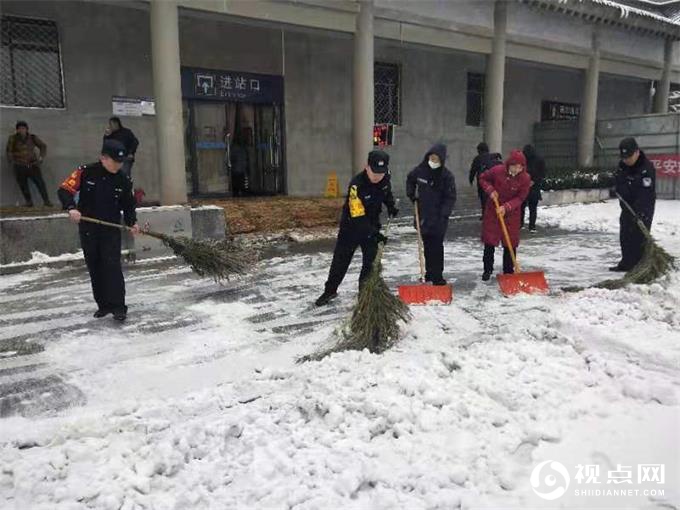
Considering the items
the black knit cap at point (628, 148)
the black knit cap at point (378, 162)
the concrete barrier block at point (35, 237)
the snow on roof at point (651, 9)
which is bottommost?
the concrete barrier block at point (35, 237)

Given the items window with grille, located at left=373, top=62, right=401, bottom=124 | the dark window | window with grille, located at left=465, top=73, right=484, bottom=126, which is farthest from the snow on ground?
the dark window

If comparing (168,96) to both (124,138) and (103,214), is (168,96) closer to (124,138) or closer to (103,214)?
(124,138)

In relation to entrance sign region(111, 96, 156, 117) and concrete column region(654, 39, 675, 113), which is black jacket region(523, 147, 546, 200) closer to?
entrance sign region(111, 96, 156, 117)

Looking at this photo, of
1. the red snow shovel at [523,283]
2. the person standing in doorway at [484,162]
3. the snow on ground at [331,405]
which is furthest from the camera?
the person standing in doorway at [484,162]

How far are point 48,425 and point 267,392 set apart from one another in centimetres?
125

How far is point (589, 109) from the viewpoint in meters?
16.2

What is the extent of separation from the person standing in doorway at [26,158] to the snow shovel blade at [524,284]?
7.66 meters

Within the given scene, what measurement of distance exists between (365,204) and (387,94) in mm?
9951

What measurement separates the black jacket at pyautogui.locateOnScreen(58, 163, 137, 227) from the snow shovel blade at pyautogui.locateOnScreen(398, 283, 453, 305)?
8.93 ft

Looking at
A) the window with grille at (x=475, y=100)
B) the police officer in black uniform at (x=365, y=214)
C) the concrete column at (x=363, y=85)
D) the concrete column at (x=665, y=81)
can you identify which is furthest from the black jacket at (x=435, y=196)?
the concrete column at (x=665, y=81)

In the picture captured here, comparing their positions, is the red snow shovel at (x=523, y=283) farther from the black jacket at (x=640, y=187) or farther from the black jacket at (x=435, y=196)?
the black jacket at (x=640, y=187)

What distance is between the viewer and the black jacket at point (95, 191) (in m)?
4.86

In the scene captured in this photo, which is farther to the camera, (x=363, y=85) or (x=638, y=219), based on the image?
(x=363, y=85)

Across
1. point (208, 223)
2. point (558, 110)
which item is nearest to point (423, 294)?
point (208, 223)
